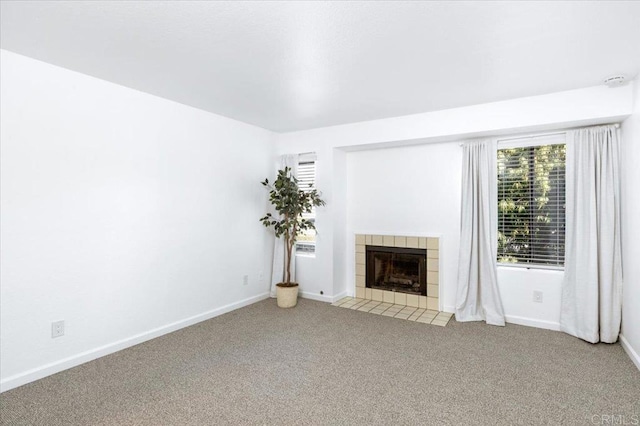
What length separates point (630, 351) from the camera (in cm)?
293

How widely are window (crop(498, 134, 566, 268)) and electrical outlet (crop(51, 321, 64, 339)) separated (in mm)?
4492

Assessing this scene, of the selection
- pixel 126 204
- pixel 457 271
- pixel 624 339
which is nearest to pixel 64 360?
pixel 126 204

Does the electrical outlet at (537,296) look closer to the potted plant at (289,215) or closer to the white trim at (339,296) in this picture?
the white trim at (339,296)

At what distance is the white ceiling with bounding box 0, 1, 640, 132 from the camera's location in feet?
6.37

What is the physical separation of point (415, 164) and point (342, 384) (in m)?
3.02

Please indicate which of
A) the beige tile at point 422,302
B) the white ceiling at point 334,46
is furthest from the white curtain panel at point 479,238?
the white ceiling at point 334,46

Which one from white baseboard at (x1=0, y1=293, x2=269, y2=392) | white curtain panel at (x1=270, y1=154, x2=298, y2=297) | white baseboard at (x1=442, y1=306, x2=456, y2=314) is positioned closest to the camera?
white baseboard at (x1=0, y1=293, x2=269, y2=392)

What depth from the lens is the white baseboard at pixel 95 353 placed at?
2521 mm

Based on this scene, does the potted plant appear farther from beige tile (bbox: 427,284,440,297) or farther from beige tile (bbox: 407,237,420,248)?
beige tile (bbox: 427,284,440,297)

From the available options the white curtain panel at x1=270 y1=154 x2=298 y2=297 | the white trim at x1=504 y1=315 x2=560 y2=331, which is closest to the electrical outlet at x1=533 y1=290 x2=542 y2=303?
the white trim at x1=504 y1=315 x2=560 y2=331

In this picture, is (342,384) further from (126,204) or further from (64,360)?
(126,204)

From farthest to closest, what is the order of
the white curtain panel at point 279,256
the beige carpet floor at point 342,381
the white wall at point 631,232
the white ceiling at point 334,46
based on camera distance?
the white curtain panel at point 279,256 → the white wall at point 631,232 → the beige carpet floor at point 342,381 → the white ceiling at point 334,46

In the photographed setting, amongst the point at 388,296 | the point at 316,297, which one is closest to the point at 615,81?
the point at 388,296

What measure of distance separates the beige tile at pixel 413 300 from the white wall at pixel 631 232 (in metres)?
2.04
